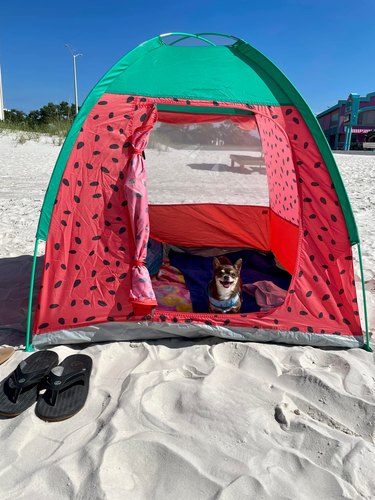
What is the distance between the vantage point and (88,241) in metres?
2.21

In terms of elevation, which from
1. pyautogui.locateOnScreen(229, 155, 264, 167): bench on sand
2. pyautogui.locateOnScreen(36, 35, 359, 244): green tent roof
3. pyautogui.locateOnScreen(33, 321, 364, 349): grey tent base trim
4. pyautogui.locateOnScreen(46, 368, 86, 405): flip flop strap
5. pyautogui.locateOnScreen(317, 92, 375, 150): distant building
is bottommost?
pyautogui.locateOnScreen(46, 368, 86, 405): flip flop strap

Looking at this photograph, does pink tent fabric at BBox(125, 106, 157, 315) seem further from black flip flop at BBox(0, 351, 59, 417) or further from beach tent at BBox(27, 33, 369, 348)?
black flip flop at BBox(0, 351, 59, 417)

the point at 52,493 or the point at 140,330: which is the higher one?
the point at 140,330

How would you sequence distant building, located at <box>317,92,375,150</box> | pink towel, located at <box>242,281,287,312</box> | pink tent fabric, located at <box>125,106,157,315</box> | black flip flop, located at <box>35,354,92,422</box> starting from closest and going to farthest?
1. black flip flop, located at <box>35,354,92,422</box>
2. pink tent fabric, located at <box>125,106,157,315</box>
3. pink towel, located at <box>242,281,287,312</box>
4. distant building, located at <box>317,92,375,150</box>

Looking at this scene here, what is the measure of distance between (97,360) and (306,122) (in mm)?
1905

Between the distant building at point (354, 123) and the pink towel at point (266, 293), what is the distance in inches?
1078

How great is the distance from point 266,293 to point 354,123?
30.7m

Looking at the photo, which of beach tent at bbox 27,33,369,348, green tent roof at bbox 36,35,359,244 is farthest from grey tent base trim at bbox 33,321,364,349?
green tent roof at bbox 36,35,359,244

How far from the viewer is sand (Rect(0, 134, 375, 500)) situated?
1.36 m

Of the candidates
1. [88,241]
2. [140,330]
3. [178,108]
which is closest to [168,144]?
[178,108]

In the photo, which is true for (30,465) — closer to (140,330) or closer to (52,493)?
(52,493)

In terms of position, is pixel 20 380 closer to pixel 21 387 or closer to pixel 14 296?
pixel 21 387

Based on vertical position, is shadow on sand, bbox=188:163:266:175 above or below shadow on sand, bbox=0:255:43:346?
above

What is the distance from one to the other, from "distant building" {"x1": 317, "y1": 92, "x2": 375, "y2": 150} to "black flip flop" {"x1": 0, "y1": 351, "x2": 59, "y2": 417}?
29.0 m
